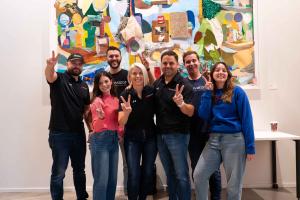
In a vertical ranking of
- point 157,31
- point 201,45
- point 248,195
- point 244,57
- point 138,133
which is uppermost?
point 157,31

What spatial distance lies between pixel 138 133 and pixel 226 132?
74cm

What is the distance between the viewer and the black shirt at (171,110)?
8.00 ft

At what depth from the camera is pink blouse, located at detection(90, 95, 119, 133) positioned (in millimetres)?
2516

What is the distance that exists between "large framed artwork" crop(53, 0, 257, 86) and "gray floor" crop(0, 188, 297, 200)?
1.35 metres

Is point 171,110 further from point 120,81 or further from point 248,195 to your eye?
point 248,195

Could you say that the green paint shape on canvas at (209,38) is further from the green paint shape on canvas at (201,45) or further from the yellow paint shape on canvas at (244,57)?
the yellow paint shape on canvas at (244,57)

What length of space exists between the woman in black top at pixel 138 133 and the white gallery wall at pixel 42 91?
1.24 meters

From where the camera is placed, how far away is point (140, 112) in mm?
2484

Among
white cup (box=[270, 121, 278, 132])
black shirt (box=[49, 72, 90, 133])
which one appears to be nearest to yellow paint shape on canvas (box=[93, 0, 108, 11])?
black shirt (box=[49, 72, 90, 133])

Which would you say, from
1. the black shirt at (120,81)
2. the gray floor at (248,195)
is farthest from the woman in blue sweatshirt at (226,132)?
the gray floor at (248,195)

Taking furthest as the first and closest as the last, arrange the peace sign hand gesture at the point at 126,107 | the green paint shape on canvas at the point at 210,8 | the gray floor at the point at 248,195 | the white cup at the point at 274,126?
the green paint shape on canvas at the point at 210,8 < the white cup at the point at 274,126 < the gray floor at the point at 248,195 < the peace sign hand gesture at the point at 126,107

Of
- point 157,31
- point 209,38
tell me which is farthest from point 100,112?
point 209,38

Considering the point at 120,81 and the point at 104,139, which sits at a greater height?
the point at 120,81

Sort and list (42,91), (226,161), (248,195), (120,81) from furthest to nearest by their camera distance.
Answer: (42,91) → (248,195) → (120,81) → (226,161)
